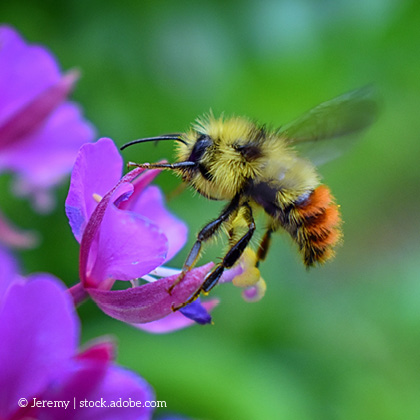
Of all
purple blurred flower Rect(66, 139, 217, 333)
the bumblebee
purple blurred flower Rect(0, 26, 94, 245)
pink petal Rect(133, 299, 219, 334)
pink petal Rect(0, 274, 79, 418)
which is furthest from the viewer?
purple blurred flower Rect(0, 26, 94, 245)

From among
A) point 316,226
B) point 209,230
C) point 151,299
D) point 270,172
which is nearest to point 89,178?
point 151,299

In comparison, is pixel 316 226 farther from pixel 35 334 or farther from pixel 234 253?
pixel 35 334

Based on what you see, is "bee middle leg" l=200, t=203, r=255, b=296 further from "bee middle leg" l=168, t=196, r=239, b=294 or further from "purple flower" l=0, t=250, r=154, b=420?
"purple flower" l=0, t=250, r=154, b=420

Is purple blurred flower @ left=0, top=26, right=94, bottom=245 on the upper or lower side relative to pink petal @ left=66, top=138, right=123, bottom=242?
upper

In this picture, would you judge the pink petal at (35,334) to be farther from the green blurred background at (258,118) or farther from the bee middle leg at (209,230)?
the green blurred background at (258,118)

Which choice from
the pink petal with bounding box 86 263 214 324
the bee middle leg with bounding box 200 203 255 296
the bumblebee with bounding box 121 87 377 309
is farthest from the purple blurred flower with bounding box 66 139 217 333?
the bumblebee with bounding box 121 87 377 309

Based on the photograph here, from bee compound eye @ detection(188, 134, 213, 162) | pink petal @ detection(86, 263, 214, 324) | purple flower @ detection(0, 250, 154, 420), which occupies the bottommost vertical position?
purple flower @ detection(0, 250, 154, 420)

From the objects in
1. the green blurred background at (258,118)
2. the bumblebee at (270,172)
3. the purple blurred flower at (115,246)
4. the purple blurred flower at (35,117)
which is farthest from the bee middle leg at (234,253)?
the green blurred background at (258,118)
